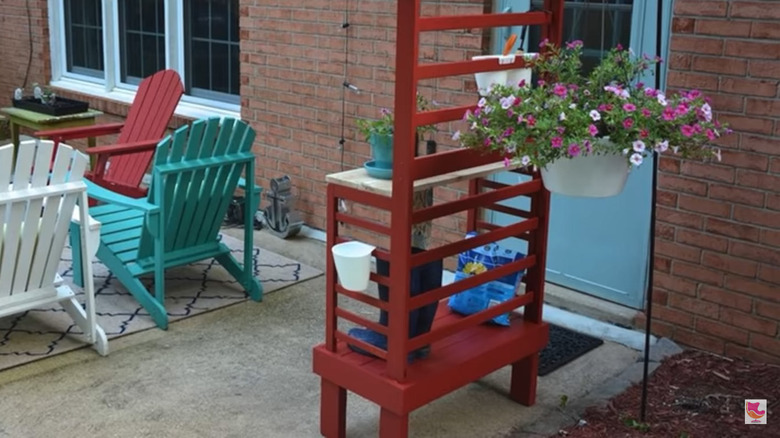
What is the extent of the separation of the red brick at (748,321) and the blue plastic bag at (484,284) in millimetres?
985

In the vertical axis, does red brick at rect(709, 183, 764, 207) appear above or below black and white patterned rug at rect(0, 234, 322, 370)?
above

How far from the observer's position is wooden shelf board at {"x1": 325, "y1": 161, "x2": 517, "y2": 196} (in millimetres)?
2654

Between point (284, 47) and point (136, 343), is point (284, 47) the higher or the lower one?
the higher one

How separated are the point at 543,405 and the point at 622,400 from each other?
300 mm

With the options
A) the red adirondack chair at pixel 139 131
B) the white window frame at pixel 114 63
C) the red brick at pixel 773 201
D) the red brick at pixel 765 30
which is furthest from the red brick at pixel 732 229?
the white window frame at pixel 114 63

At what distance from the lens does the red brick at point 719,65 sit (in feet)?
11.0

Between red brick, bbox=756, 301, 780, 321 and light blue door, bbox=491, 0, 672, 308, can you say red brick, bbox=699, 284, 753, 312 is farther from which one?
light blue door, bbox=491, 0, 672, 308

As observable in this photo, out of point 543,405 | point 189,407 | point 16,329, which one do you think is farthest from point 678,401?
point 16,329

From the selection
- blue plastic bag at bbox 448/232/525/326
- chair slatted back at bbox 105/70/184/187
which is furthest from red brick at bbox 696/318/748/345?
chair slatted back at bbox 105/70/184/187

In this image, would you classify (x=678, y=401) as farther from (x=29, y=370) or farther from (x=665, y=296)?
(x=29, y=370)

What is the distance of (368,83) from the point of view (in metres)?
4.84

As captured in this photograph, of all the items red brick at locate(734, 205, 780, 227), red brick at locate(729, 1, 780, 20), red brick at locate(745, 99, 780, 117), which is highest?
red brick at locate(729, 1, 780, 20)

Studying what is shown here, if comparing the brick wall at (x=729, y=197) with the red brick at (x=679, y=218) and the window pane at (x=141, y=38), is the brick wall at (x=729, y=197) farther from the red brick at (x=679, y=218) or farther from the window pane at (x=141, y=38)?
the window pane at (x=141, y=38)

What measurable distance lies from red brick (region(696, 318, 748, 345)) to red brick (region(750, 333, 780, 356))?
0.10ft
